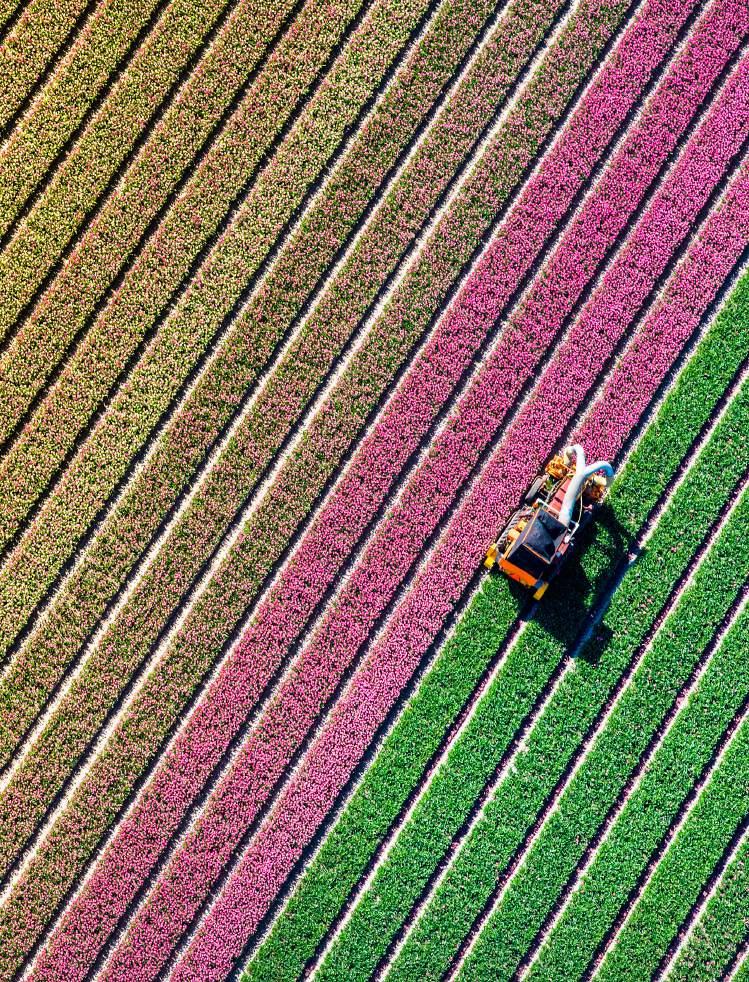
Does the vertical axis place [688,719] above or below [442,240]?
below

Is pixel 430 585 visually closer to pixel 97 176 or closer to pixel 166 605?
pixel 166 605

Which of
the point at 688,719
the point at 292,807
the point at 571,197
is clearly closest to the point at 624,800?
the point at 688,719

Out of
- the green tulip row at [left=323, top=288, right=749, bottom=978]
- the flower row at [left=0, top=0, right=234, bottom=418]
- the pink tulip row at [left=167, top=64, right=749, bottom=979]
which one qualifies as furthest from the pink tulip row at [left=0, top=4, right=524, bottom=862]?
the green tulip row at [left=323, top=288, right=749, bottom=978]

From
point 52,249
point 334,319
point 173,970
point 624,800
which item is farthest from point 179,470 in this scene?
point 624,800

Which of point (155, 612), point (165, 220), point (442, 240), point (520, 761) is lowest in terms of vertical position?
point (155, 612)

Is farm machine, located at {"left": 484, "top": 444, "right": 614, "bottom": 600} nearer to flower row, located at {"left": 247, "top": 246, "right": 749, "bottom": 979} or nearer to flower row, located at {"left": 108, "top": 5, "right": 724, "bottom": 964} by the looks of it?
flower row, located at {"left": 247, "top": 246, "right": 749, "bottom": 979}

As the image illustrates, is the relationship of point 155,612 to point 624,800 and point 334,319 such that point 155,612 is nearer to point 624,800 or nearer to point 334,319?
point 334,319

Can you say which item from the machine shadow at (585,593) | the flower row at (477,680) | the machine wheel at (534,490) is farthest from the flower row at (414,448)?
the machine shadow at (585,593)

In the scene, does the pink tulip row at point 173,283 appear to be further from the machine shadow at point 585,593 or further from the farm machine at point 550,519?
the machine shadow at point 585,593
